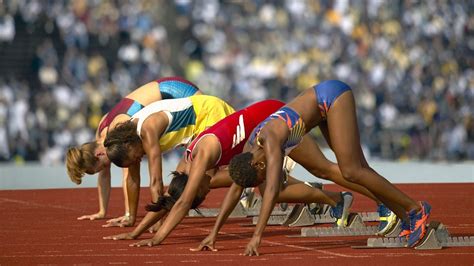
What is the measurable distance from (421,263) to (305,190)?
2.21m

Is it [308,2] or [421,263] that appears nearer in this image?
[421,263]

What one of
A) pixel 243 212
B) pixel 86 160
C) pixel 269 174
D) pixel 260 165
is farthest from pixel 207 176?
pixel 243 212

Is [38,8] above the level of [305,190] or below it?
above

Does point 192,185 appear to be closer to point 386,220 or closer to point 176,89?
point 386,220

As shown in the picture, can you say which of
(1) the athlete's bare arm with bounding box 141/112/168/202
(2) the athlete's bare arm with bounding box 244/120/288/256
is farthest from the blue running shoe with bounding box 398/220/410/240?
(1) the athlete's bare arm with bounding box 141/112/168/202

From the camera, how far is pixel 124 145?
31.5 feet

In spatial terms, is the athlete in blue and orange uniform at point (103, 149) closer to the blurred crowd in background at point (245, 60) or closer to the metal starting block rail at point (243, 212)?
the metal starting block rail at point (243, 212)

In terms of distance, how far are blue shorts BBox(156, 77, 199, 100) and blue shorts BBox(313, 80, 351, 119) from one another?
330 centimetres

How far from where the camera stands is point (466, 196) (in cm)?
1521

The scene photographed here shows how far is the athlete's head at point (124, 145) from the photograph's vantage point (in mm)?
9625

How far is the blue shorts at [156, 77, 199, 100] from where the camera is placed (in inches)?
469

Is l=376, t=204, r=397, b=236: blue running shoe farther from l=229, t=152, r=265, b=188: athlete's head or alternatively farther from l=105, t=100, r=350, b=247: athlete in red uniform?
l=229, t=152, r=265, b=188: athlete's head

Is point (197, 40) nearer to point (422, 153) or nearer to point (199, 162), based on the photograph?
point (422, 153)

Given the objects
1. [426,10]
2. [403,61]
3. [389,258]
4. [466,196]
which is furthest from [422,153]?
[389,258]
